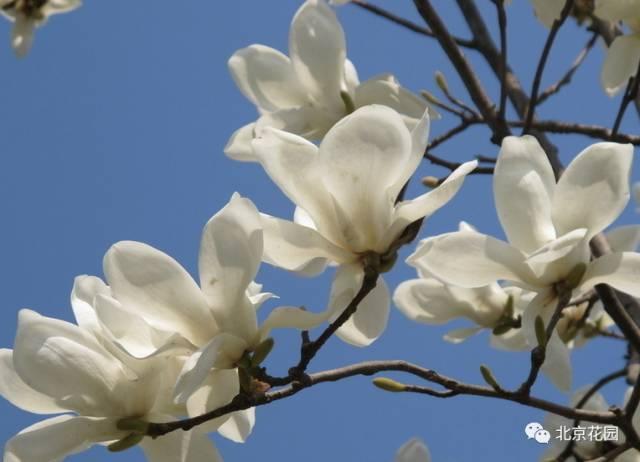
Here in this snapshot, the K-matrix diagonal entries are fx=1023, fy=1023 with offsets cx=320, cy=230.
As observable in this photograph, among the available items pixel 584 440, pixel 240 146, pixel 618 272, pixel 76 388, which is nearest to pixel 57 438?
pixel 76 388

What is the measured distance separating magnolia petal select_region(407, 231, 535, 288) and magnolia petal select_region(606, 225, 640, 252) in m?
0.63

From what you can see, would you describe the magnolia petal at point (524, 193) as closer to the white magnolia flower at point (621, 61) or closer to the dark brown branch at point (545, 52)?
the dark brown branch at point (545, 52)

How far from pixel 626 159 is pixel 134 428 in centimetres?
51

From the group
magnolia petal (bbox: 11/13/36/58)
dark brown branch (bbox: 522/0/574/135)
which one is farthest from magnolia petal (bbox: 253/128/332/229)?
magnolia petal (bbox: 11/13/36/58)

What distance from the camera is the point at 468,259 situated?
3.08 ft

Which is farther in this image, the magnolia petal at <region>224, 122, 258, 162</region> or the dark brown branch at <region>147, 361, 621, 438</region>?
the magnolia petal at <region>224, 122, 258, 162</region>

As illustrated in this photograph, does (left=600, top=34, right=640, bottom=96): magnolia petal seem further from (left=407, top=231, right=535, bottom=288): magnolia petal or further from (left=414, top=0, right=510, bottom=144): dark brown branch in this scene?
(left=407, top=231, right=535, bottom=288): magnolia petal

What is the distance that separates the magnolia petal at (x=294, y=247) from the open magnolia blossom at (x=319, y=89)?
560 millimetres

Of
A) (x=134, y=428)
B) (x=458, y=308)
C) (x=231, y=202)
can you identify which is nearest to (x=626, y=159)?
(x=231, y=202)

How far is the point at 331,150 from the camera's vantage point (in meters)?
0.89

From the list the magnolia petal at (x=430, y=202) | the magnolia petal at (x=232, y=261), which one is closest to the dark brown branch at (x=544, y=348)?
the magnolia petal at (x=430, y=202)

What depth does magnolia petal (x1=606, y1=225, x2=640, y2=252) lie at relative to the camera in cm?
154

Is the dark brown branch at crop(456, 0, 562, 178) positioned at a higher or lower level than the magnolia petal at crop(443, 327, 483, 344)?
higher

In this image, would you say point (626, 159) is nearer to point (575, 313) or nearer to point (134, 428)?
point (134, 428)
